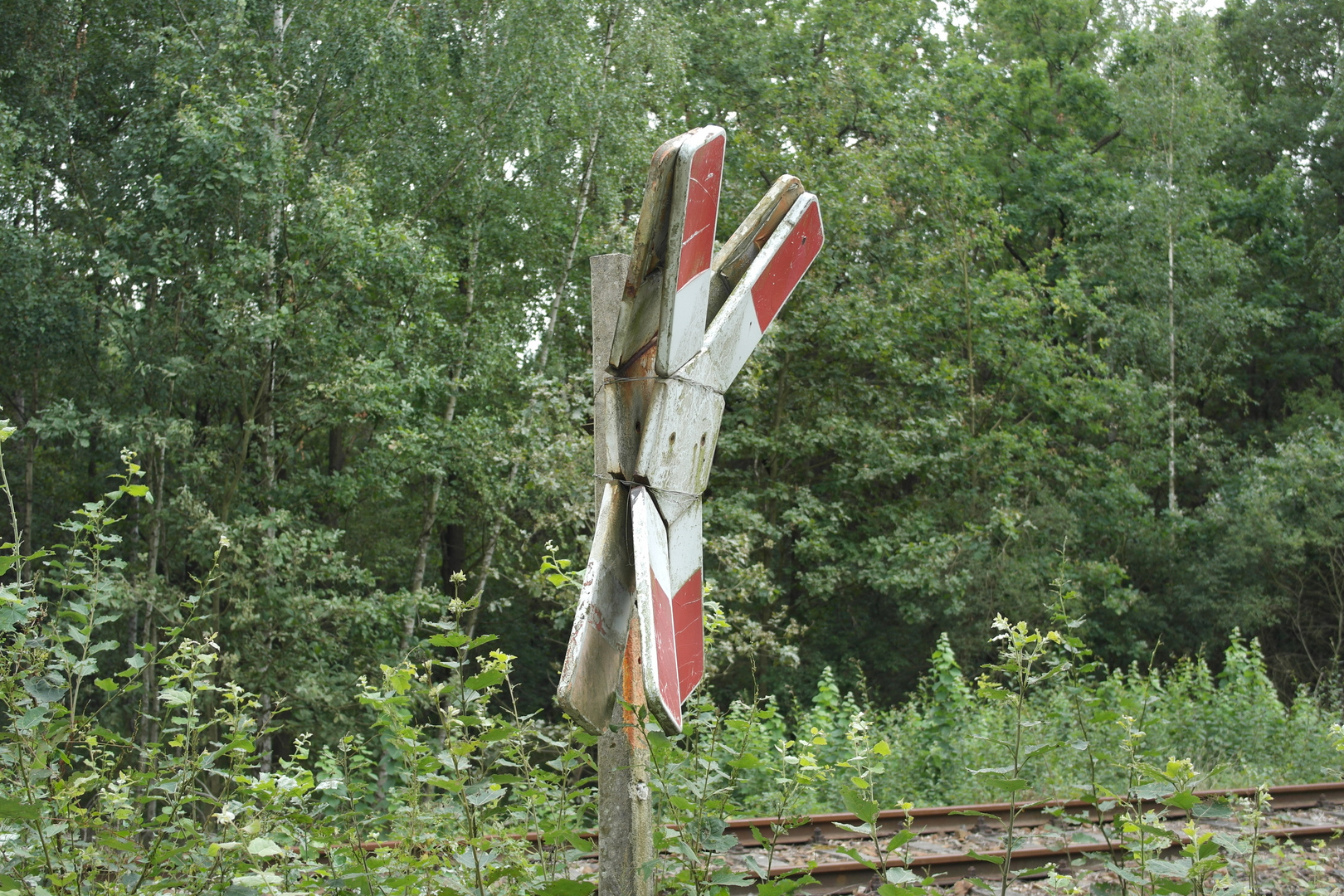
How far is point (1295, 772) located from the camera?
8836 millimetres

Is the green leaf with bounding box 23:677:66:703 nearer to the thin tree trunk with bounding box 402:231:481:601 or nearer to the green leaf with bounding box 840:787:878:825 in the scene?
the green leaf with bounding box 840:787:878:825

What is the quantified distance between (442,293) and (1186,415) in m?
14.3

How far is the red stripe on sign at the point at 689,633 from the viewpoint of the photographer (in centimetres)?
200

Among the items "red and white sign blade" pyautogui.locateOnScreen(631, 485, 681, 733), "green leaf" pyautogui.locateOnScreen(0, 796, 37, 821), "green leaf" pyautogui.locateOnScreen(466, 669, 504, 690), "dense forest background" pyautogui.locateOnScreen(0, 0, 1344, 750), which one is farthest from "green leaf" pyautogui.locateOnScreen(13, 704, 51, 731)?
"dense forest background" pyautogui.locateOnScreen(0, 0, 1344, 750)

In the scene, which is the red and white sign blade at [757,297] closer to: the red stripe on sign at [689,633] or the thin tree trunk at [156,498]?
the red stripe on sign at [689,633]

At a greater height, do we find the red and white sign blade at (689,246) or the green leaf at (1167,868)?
the red and white sign blade at (689,246)

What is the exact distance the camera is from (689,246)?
1.97 m

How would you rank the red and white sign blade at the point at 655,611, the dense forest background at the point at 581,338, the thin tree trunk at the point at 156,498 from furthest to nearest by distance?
the dense forest background at the point at 581,338, the thin tree trunk at the point at 156,498, the red and white sign blade at the point at 655,611

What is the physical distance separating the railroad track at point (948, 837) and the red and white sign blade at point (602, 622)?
2.68 meters

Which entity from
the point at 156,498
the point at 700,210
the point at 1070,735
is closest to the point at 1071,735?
the point at 1070,735

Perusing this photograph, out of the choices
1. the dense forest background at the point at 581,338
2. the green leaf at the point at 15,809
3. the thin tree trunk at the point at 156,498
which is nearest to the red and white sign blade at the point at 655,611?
the green leaf at the point at 15,809

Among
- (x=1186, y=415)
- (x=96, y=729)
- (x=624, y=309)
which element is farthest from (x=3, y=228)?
(x=1186, y=415)

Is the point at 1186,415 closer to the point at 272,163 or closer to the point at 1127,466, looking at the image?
the point at 1127,466

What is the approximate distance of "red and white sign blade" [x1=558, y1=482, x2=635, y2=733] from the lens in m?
1.84
